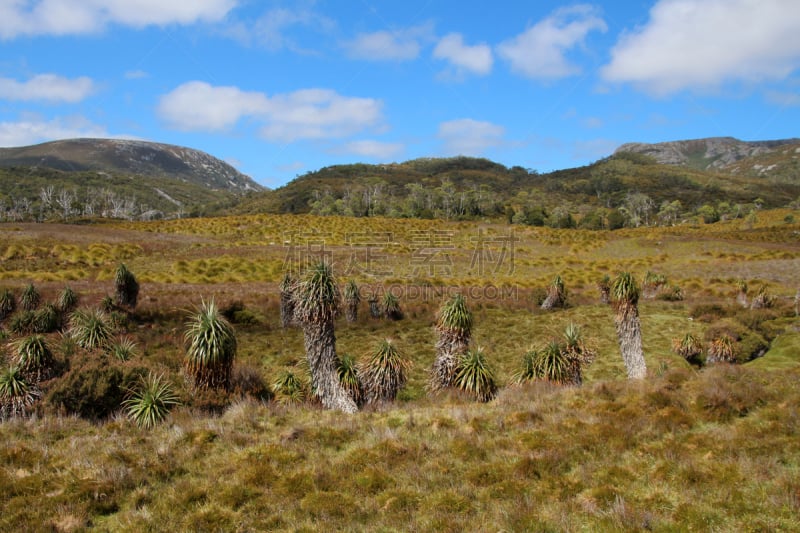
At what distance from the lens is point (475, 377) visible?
47.3 ft

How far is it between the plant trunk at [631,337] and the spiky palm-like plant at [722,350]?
6.15m

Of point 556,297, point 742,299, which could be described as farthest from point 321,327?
point 742,299

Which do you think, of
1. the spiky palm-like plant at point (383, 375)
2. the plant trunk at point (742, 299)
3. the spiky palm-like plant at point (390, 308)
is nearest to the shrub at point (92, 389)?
the spiky palm-like plant at point (383, 375)

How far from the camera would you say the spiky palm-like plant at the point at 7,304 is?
2531 cm

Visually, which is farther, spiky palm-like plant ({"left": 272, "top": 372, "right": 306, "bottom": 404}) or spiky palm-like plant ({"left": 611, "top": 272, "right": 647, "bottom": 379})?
spiky palm-like plant ({"left": 611, "top": 272, "right": 647, "bottom": 379})

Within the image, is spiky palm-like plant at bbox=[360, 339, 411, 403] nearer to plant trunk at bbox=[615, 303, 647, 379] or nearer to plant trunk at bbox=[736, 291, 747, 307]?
plant trunk at bbox=[615, 303, 647, 379]

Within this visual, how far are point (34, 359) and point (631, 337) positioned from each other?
2015 centimetres

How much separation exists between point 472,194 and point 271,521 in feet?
404

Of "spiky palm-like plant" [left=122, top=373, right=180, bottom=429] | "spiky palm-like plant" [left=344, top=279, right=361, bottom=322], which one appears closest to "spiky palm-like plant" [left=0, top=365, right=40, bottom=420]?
"spiky palm-like plant" [left=122, top=373, right=180, bottom=429]

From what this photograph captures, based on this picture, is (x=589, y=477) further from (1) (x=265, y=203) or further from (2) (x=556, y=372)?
(1) (x=265, y=203)

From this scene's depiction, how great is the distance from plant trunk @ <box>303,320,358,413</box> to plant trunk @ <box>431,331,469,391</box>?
307 cm

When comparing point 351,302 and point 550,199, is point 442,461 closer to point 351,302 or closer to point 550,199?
point 351,302

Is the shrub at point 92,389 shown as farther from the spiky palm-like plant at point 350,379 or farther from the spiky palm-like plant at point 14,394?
the spiky palm-like plant at point 350,379

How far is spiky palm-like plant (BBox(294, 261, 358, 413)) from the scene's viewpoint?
14062 millimetres
